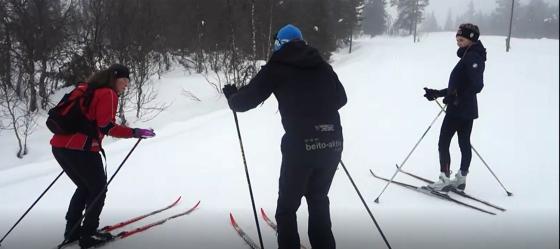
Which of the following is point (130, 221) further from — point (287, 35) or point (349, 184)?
point (349, 184)

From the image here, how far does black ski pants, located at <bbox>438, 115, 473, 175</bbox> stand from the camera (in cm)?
414

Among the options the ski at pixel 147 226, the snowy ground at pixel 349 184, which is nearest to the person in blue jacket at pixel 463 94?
the snowy ground at pixel 349 184

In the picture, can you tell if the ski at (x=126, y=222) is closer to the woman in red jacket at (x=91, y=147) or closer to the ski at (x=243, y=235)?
the woman in red jacket at (x=91, y=147)

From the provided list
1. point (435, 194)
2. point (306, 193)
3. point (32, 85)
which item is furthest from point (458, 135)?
point (32, 85)

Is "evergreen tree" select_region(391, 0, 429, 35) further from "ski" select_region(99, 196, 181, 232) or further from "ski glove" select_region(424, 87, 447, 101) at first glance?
"ski" select_region(99, 196, 181, 232)

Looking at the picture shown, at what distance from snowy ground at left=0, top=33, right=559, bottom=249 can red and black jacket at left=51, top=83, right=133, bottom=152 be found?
93 cm

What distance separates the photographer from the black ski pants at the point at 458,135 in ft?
13.6

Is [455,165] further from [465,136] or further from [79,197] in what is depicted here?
[79,197]

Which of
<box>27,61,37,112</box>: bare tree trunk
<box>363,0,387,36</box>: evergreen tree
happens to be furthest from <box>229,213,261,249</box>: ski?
<box>363,0,387,36</box>: evergreen tree

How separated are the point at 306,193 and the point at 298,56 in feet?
3.04

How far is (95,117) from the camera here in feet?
9.19

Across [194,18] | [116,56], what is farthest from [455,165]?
[194,18]

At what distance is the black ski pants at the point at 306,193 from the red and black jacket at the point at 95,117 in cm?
133

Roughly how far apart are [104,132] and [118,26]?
40.9 feet
